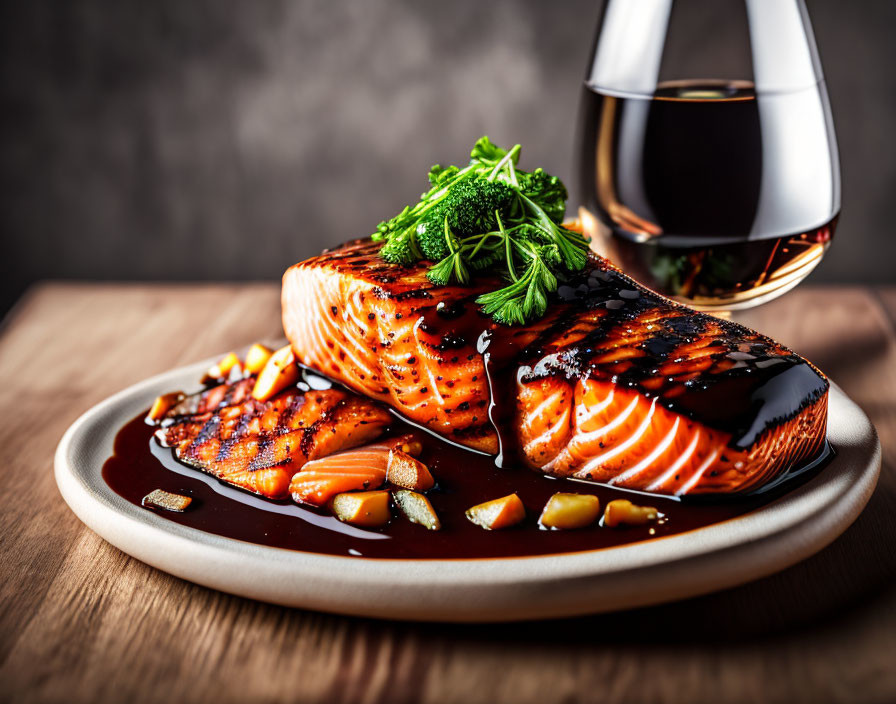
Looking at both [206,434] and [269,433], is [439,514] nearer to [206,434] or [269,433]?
[269,433]

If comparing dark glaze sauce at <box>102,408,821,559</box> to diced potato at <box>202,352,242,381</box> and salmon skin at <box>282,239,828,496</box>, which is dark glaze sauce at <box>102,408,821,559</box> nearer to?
salmon skin at <box>282,239,828,496</box>

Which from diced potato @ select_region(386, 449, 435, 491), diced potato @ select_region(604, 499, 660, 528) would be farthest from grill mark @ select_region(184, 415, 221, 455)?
diced potato @ select_region(604, 499, 660, 528)

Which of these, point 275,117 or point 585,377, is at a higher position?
point 585,377

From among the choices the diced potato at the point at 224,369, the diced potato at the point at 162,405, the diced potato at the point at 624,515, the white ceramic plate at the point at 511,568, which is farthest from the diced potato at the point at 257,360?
the diced potato at the point at 624,515

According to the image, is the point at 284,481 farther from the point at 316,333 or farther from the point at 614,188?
the point at 614,188

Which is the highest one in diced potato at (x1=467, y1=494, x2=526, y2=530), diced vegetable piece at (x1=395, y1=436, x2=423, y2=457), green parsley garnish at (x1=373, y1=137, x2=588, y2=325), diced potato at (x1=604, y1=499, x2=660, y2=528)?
green parsley garnish at (x1=373, y1=137, x2=588, y2=325)

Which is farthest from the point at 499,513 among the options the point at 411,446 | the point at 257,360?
the point at 257,360
